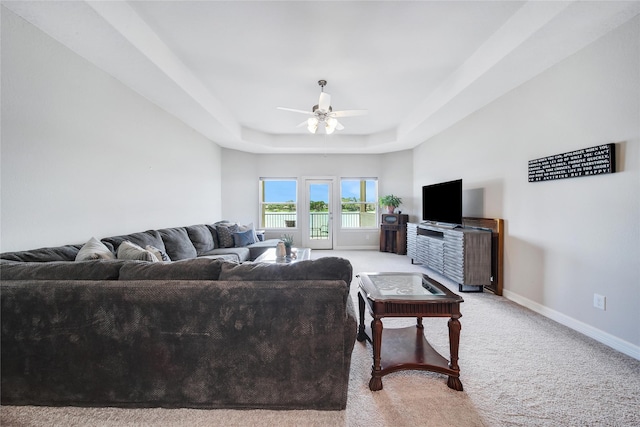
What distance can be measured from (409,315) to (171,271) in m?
1.41

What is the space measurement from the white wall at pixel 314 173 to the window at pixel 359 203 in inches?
6.9

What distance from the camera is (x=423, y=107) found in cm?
416

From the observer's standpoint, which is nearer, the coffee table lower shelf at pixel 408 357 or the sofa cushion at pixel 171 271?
the sofa cushion at pixel 171 271

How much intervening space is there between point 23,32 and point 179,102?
5.06 ft

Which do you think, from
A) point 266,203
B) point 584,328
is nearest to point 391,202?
point 266,203

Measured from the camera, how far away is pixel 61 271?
1.45 m

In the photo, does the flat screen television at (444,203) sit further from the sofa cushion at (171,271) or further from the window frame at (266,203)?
the sofa cushion at (171,271)

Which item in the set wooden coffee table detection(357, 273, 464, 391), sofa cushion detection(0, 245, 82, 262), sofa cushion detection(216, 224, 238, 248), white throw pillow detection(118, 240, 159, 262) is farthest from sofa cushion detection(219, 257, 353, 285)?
sofa cushion detection(216, 224, 238, 248)

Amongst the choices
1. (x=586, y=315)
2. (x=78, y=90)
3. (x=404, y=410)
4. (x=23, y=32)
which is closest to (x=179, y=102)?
(x=78, y=90)

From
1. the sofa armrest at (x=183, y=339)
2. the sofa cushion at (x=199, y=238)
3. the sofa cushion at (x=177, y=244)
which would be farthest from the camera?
the sofa cushion at (x=199, y=238)

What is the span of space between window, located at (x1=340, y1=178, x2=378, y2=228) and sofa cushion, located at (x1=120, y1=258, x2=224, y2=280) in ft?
17.5

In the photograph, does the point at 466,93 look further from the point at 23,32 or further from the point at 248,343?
the point at 23,32

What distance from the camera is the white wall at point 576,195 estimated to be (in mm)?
2008

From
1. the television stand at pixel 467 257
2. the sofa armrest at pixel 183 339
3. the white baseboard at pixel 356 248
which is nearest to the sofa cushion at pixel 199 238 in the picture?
the sofa armrest at pixel 183 339
